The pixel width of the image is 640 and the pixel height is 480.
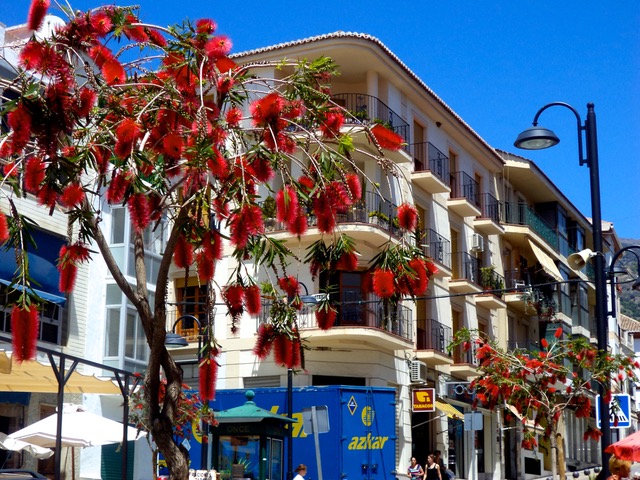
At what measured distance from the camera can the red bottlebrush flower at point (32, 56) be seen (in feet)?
28.2

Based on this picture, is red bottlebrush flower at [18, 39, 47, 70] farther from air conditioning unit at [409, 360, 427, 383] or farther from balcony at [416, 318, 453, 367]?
balcony at [416, 318, 453, 367]

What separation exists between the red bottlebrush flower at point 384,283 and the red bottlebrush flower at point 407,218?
21.2 inches

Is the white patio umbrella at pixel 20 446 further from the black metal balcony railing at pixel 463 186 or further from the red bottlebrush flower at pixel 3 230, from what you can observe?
the black metal balcony railing at pixel 463 186

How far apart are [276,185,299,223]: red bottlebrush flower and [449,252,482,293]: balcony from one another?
30.5 meters

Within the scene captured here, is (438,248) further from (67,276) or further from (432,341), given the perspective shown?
(67,276)

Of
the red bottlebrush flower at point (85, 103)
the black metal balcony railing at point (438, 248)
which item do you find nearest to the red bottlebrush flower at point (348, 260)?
the red bottlebrush flower at point (85, 103)

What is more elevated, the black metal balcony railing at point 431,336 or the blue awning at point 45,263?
the blue awning at point 45,263

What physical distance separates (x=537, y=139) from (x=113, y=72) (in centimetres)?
1010

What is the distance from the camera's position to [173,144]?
8586mm

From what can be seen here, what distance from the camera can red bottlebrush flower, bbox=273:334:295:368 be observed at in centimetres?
885

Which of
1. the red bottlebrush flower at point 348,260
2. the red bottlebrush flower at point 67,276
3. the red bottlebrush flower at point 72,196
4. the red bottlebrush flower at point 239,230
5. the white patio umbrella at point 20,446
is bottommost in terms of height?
the white patio umbrella at point 20,446

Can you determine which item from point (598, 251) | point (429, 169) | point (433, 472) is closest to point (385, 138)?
point (598, 251)

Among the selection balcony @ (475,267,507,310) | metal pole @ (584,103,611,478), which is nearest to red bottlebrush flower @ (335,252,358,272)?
metal pole @ (584,103,611,478)

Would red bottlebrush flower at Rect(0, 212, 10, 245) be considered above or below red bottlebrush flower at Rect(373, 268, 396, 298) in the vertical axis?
above
